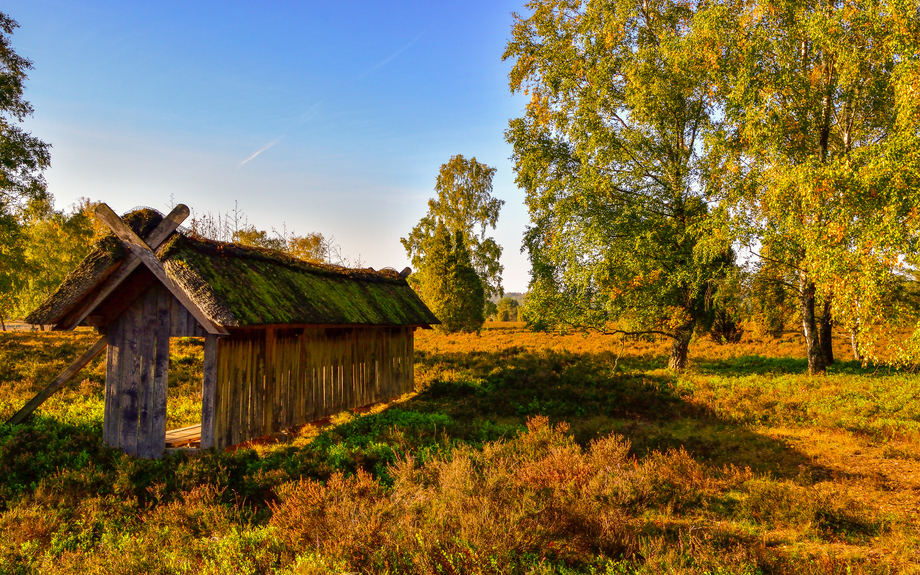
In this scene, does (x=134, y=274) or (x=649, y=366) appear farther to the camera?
(x=649, y=366)

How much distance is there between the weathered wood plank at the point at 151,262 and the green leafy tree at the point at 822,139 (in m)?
13.0

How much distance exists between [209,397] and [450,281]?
947 inches

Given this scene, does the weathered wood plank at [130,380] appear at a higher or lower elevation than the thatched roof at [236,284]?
lower

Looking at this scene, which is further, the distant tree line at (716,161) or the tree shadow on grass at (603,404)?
the distant tree line at (716,161)

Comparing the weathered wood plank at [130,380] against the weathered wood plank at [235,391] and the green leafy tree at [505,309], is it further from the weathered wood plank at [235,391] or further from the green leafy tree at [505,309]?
the green leafy tree at [505,309]

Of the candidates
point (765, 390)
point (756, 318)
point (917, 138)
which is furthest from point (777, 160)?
point (756, 318)

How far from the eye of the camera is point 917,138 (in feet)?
33.8

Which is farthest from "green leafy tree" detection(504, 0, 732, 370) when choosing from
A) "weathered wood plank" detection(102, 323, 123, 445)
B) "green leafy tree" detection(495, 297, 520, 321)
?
"green leafy tree" detection(495, 297, 520, 321)

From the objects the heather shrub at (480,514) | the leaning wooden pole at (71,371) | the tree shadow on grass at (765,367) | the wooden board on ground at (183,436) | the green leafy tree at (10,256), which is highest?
the green leafy tree at (10,256)

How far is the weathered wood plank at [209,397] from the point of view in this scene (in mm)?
7738

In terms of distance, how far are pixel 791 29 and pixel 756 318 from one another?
49.0 ft

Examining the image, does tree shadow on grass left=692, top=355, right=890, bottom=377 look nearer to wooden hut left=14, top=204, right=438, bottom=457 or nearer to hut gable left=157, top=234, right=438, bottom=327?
hut gable left=157, top=234, right=438, bottom=327

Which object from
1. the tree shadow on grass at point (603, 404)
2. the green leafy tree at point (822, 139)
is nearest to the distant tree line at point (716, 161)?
the green leafy tree at point (822, 139)

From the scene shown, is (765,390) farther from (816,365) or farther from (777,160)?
(777,160)
